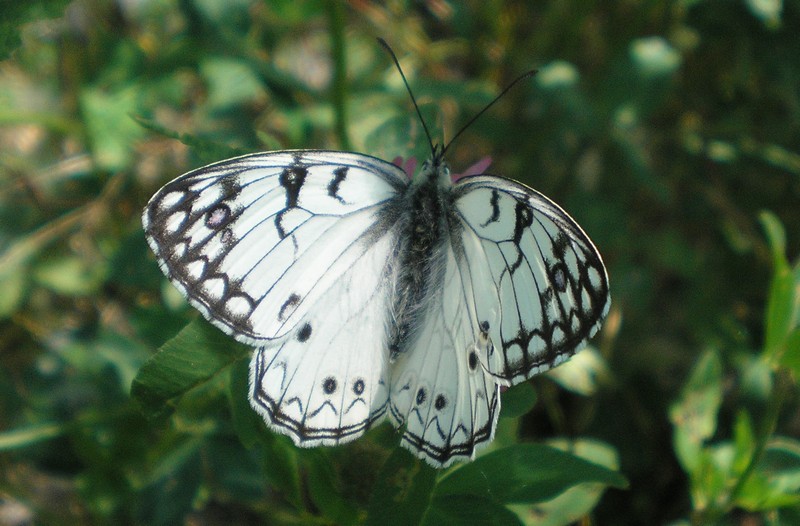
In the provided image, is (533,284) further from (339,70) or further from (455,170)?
(455,170)

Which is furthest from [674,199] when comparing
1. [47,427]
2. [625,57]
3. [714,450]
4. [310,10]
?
[47,427]

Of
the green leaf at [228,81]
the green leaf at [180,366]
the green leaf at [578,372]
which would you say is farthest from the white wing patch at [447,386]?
the green leaf at [228,81]

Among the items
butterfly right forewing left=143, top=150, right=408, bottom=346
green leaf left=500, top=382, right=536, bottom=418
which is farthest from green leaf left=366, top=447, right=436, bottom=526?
butterfly right forewing left=143, top=150, right=408, bottom=346

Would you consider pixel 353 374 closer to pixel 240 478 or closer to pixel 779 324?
pixel 240 478

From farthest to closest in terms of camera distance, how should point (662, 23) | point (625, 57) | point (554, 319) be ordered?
point (662, 23) < point (625, 57) < point (554, 319)

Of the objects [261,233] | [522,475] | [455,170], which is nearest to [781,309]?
[522,475]

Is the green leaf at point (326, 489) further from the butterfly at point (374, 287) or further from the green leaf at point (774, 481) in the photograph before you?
the green leaf at point (774, 481)
